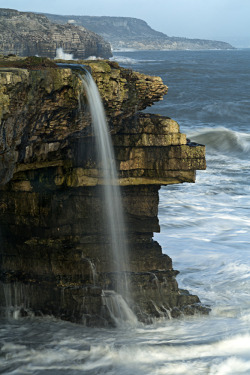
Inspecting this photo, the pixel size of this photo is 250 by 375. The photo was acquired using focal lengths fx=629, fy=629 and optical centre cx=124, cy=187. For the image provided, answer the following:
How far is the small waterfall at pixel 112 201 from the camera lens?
13.4 metres

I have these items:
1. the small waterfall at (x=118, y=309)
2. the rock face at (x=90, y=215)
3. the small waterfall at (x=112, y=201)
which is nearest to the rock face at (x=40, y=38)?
the rock face at (x=90, y=215)

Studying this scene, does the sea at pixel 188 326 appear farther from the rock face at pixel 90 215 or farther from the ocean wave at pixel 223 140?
the ocean wave at pixel 223 140

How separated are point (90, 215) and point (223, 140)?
1040 inches

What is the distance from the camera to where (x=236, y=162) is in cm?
3338

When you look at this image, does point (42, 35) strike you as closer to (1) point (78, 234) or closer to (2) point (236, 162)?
(2) point (236, 162)

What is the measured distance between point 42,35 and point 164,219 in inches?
4197

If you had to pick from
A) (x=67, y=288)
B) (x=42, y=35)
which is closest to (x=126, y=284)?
(x=67, y=288)

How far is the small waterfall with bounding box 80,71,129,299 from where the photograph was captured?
44.1ft

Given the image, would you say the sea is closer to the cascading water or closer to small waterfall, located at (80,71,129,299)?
the cascading water

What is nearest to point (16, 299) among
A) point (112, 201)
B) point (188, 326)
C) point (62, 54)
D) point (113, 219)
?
point (113, 219)

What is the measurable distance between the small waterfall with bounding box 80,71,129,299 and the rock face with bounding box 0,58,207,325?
137 millimetres

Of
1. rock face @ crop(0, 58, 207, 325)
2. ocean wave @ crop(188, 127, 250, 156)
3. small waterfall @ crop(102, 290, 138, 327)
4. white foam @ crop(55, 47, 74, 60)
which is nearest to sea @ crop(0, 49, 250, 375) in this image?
small waterfall @ crop(102, 290, 138, 327)

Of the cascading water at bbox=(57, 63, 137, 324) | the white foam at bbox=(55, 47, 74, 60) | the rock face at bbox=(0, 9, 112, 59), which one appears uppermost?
the rock face at bbox=(0, 9, 112, 59)

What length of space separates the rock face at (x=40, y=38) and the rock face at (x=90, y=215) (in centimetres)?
9493
